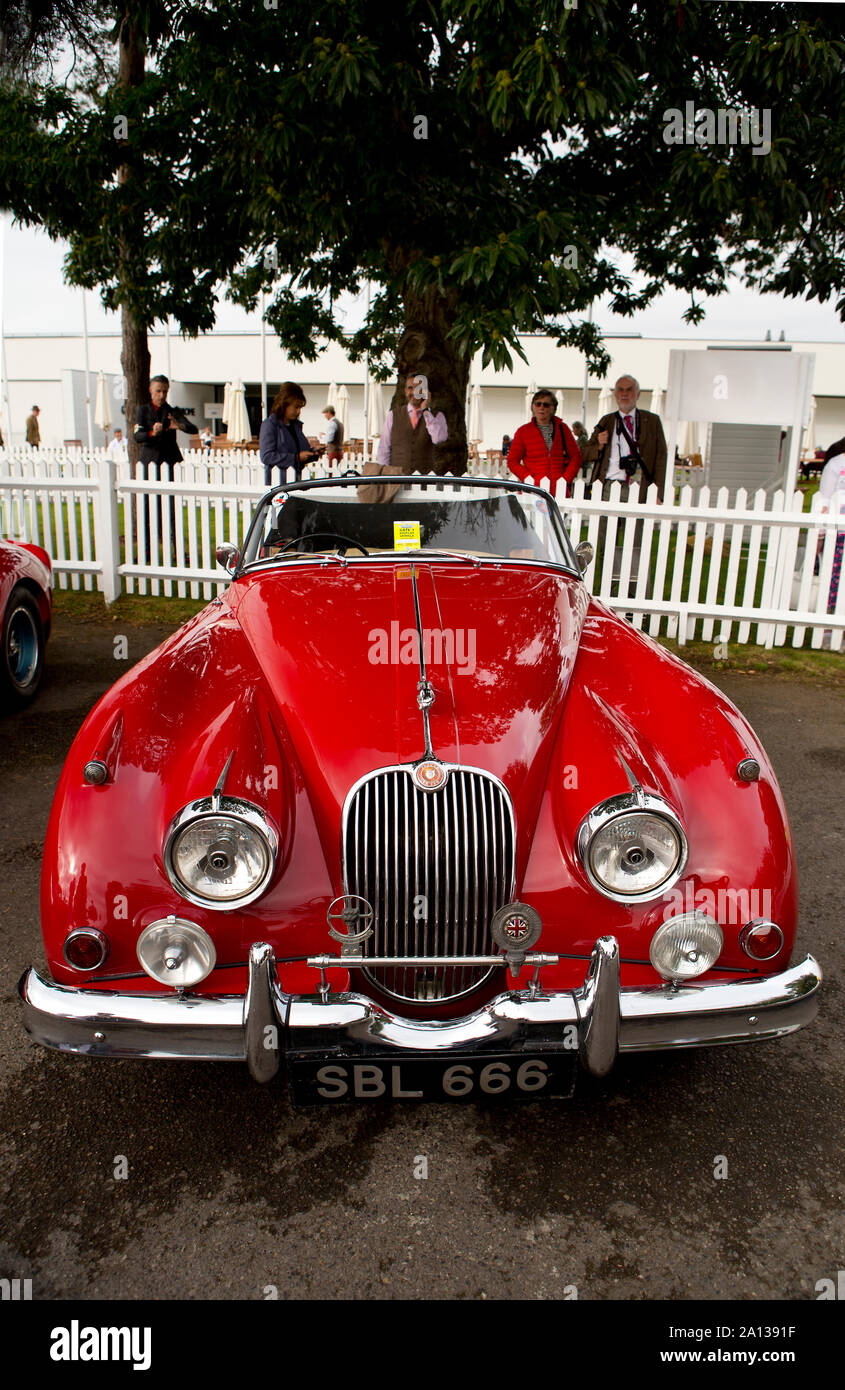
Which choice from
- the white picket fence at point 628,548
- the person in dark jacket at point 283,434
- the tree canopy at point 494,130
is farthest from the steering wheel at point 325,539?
the person in dark jacket at point 283,434

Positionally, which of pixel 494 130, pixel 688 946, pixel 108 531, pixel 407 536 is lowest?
pixel 688 946

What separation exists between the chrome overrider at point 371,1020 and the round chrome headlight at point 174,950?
0.05 meters

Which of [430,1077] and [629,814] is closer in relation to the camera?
[430,1077]

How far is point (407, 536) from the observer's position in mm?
3641

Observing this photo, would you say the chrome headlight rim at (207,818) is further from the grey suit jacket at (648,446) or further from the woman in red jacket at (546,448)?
the grey suit jacket at (648,446)

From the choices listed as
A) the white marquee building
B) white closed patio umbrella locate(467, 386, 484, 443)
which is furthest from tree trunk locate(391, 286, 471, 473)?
the white marquee building

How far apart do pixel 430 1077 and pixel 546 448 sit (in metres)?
7.12

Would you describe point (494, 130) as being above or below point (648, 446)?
above

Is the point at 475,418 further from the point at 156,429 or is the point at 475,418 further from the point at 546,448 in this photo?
the point at 546,448

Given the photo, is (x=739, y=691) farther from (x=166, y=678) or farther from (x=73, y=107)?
(x=73, y=107)

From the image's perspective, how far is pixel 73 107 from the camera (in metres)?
10.1

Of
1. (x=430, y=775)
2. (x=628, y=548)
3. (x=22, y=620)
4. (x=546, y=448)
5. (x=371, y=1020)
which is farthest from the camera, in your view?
(x=546, y=448)

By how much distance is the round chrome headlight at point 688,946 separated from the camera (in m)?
2.15

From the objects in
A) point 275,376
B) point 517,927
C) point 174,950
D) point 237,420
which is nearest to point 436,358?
point 517,927
